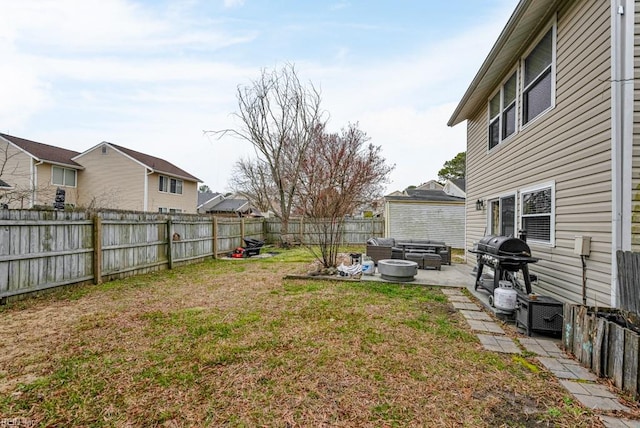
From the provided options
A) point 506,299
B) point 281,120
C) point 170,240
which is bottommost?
point 506,299

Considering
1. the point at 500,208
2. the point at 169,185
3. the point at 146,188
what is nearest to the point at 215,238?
the point at 500,208

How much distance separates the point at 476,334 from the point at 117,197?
769 inches

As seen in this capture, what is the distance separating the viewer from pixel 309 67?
1500 cm

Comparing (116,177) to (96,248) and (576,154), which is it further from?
(576,154)

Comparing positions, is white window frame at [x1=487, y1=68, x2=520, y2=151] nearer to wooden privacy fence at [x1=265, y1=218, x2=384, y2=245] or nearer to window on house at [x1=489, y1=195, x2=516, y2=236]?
Result: window on house at [x1=489, y1=195, x2=516, y2=236]

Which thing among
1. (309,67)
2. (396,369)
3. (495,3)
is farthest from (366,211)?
(396,369)

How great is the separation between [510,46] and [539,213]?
2.93m

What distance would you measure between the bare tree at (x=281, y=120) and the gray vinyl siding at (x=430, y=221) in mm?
5662

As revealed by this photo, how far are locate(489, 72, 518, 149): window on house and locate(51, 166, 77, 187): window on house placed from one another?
66.6 ft

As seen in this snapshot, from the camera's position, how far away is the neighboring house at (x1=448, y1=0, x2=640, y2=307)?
311cm

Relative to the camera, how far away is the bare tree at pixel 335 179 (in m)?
8.45

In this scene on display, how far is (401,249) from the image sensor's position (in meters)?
8.77

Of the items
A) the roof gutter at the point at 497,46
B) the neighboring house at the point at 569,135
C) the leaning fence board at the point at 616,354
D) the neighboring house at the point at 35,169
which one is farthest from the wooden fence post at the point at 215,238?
the leaning fence board at the point at 616,354

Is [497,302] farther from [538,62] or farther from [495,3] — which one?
[495,3]
